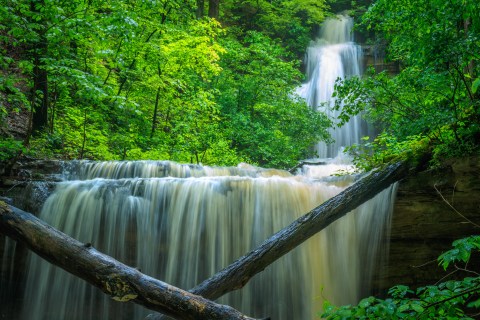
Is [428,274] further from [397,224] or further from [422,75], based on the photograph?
[422,75]

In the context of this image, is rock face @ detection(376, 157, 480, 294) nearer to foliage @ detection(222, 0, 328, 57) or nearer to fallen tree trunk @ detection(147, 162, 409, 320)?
fallen tree trunk @ detection(147, 162, 409, 320)

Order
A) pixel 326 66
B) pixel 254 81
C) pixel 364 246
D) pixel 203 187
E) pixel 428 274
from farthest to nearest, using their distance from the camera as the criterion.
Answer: pixel 326 66, pixel 254 81, pixel 203 187, pixel 364 246, pixel 428 274

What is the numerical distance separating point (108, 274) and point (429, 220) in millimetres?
4206

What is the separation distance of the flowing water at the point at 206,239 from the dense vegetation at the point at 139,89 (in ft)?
4.79

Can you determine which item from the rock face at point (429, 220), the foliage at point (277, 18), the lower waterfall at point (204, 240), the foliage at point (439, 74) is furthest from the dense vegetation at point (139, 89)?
the rock face at point (429, 220)

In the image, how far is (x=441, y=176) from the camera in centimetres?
520

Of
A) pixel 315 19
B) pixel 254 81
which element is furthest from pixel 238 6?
pixel 254 81

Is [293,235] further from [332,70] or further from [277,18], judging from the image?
[277,18]

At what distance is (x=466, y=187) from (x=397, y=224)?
0.99 m

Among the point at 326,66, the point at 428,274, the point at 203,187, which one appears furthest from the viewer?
the point at 326,66

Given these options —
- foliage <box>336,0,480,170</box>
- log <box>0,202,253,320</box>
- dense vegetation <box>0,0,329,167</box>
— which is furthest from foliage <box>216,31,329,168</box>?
log <box>0,202,253,320</box>

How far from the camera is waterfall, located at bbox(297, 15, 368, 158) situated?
17.5 metres

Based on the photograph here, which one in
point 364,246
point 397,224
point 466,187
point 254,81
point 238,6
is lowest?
point 364,246

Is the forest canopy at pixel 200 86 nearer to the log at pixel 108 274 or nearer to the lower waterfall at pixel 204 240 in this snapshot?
the lower waterfall at pixel 204 240
